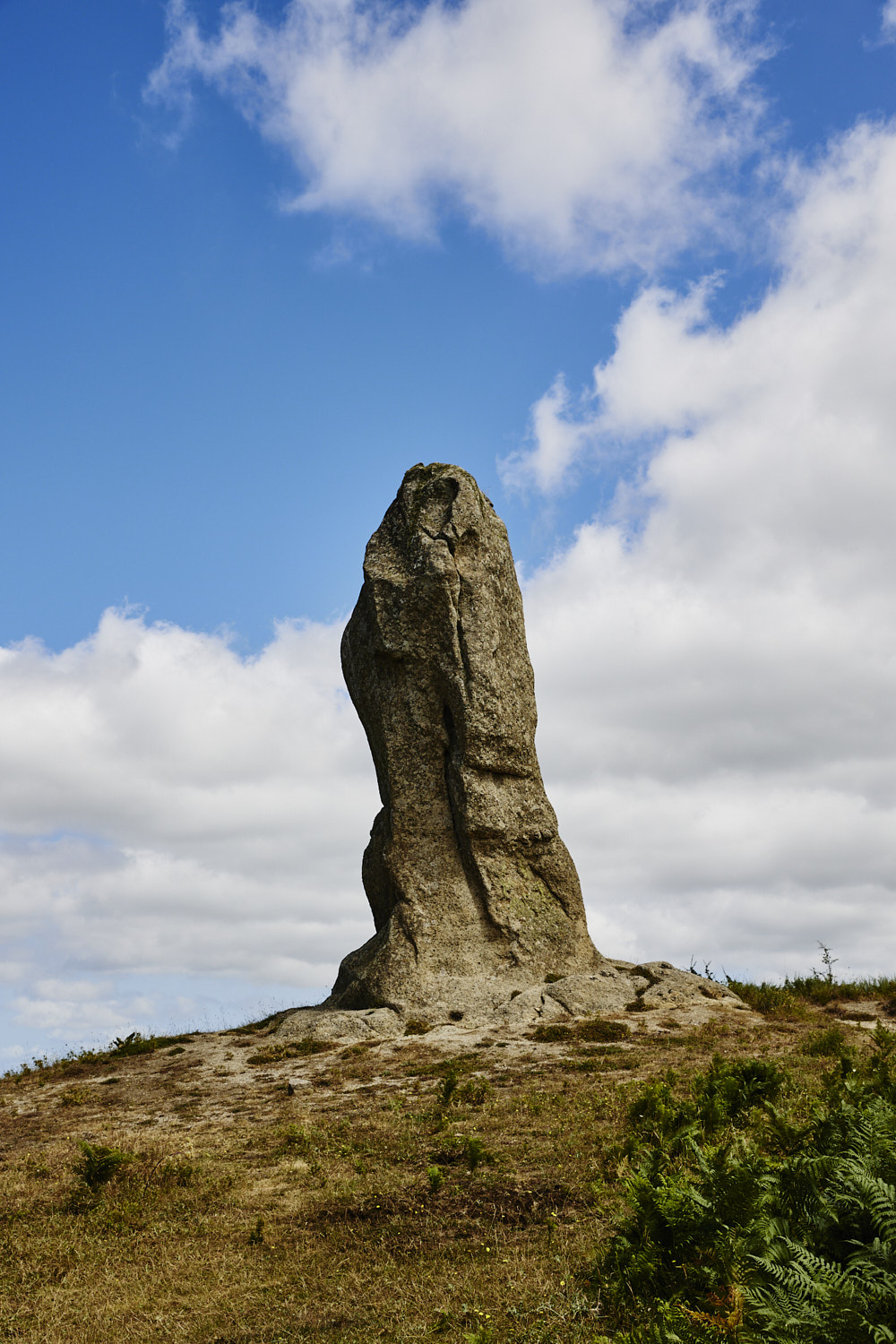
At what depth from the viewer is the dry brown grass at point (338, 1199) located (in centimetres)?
653

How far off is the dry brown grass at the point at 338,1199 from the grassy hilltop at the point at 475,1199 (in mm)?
30

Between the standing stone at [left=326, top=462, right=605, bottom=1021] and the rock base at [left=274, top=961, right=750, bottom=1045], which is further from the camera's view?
the standing stone at [left=326, top=462, right=605, bottom=1021]

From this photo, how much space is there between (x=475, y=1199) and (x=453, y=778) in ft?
40.1

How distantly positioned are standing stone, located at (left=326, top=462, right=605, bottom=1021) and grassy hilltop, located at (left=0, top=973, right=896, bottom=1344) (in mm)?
3842

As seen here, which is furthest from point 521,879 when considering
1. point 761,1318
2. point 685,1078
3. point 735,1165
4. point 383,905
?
point 761,1318

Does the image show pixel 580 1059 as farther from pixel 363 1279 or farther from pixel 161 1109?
pixel 363 1279

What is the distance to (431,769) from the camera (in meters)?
20.5

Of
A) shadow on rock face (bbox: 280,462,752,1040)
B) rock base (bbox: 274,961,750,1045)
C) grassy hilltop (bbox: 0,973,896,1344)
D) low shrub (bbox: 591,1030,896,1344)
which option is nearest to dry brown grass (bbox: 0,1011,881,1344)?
grassy hilltop (bbox: 0,973,896,1344)

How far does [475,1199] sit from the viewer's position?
8.23 meters

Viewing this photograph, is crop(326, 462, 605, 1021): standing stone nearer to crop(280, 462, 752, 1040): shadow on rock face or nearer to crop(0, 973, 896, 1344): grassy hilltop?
crop(280, 462, 752, 1040): shadow on rock face

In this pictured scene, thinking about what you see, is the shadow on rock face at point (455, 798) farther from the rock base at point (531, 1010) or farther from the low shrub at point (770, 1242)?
the low shrub at point (770, 1242)

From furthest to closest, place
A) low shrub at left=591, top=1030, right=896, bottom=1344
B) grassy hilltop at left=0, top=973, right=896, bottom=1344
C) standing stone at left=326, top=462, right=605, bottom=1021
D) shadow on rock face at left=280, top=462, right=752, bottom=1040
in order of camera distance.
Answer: standing stone at left=326, top=462, right=605, bottom=1021, shadow on rock face at left=280, top=462, right=752, bottom=1040, grassy hilltop at left=0, top=973, right=896, bottom=1344, low shrub at left=591, top=1030, right=896, bottom=1344

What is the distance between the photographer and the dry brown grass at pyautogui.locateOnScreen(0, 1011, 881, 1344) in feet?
21.4

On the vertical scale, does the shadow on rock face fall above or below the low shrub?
above
